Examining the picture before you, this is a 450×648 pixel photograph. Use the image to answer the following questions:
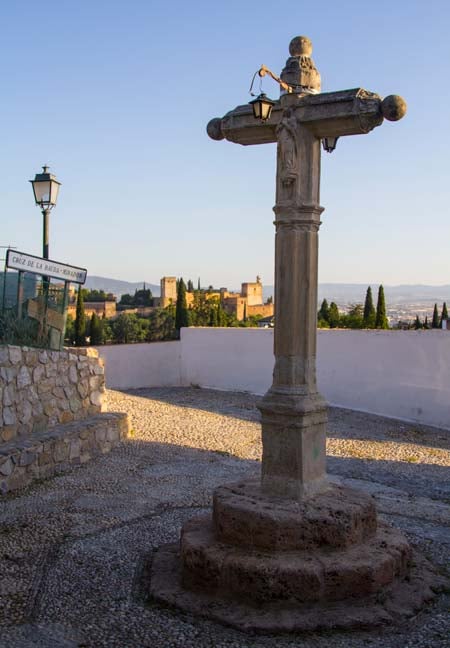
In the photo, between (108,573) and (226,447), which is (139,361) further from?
(108,573)

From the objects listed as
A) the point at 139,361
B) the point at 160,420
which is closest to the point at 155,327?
the point at 139,361

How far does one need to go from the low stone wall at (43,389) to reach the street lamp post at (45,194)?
2.06m

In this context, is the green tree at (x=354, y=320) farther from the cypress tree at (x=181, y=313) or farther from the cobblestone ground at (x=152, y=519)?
the cobblestone ground at (x=152, y=519)

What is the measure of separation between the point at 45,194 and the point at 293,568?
24.6ft

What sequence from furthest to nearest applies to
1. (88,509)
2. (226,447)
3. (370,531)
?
(226,447), (88,509), (370,531)

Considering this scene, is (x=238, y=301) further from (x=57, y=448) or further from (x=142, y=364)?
(x=57, y=448)

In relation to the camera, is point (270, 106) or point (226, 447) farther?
point (226, 447)

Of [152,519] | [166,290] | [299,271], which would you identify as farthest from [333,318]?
[166,290]

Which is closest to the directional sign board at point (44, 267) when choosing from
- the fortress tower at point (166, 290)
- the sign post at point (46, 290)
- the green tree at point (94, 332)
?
the sign post at point (46, 290)

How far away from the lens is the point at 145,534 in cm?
539

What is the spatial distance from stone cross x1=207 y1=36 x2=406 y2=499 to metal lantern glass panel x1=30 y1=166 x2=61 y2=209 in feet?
19.2

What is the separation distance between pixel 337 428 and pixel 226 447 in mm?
2462

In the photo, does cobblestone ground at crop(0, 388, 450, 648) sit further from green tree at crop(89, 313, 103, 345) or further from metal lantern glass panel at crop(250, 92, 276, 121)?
green tree at crop(89, 313, 103, 345)

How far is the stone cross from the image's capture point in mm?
4617
